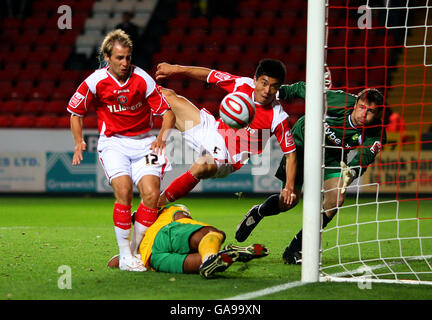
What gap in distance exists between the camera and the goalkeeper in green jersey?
5.89 meters

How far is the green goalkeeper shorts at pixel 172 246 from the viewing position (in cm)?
498

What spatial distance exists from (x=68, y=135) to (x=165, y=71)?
7582 mm

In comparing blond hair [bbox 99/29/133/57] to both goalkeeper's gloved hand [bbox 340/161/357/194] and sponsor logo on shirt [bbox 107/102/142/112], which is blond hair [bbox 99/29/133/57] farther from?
goalkeeper's gloved hand [bbox 340/161/357/194]

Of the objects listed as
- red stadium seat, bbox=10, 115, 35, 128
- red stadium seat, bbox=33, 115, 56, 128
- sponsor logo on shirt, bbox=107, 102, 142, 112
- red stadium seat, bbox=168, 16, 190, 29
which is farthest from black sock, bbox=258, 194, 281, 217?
red stadium seat, bbox=168, 16, 190, 29

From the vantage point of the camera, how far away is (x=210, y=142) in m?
6.67

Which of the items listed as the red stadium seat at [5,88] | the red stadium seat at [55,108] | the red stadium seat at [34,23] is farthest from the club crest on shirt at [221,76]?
the red stadium seat at [34,23]

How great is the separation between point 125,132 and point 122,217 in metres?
0.80

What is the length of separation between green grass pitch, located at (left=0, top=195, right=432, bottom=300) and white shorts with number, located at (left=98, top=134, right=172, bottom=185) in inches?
30.8

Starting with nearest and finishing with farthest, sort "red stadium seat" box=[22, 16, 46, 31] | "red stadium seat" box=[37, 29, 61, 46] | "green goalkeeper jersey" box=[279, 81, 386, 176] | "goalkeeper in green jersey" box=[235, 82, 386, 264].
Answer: "goalkeeper in green jersey" box=[235, 82, 386, 264], "green goalkeeper jersey" box=[279, 81, 386, 176], "red stadium seat" box=[37, 29, 61, 46], "red stadium seat" box=[22, 16, 46, 31]

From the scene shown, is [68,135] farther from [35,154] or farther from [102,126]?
→ [102,126]

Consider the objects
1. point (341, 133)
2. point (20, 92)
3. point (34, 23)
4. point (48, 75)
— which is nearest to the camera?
point (341, 133)

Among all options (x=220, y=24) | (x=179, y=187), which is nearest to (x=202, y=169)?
(x=179, y=187)

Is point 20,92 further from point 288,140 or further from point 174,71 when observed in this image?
point 288,140

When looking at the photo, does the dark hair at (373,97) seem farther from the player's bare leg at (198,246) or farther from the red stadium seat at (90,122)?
the red stadium seat at (90,122)
